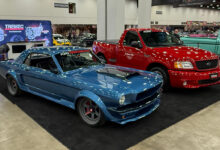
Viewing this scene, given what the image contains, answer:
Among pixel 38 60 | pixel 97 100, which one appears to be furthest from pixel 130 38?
pixel 97 100

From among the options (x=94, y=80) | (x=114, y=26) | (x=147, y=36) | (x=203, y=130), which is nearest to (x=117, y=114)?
(x=94, y=80)

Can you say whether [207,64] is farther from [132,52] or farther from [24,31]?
[24,31]

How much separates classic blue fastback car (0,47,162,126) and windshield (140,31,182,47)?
1.88 meters

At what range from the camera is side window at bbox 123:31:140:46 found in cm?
592

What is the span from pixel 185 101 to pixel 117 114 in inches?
93.3

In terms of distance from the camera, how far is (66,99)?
3.77 m

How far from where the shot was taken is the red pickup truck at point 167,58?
484 cm

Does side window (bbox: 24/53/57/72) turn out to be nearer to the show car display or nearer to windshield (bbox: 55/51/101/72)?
windshield (bbox: 55/51/101/72)

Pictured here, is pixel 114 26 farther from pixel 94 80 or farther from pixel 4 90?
pixel 94 80

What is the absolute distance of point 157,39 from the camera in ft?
19.5

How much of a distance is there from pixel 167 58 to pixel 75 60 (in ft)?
7.57

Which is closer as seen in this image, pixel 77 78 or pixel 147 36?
pixel 77 78

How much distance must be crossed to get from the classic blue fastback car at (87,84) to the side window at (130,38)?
70.3 inches

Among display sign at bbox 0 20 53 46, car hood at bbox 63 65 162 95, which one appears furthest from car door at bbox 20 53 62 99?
display sign at bbox 0 20 53 46
